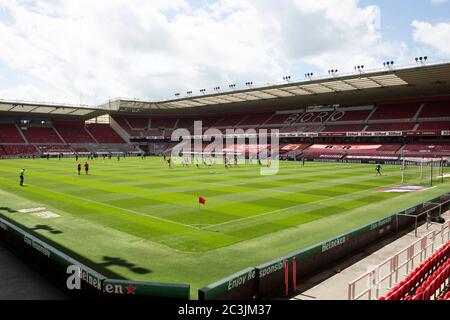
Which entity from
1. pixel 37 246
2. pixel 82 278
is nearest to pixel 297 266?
pixel 82 278

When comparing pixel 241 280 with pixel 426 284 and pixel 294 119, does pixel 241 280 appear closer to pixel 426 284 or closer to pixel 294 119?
pixel 426 284

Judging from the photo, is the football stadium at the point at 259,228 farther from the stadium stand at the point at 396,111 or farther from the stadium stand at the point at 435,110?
the stadium stand at the point at 396,111

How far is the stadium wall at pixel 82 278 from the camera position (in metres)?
8.12

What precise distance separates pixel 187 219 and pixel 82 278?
30.2 ft

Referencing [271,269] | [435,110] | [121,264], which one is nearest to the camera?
[271,269]

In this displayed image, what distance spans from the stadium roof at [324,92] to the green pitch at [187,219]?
28140 millimetres

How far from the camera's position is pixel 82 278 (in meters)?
9.37

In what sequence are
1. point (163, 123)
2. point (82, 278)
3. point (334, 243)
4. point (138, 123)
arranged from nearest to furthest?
point (82, 278)
point (334, 243)
point (138, 123)
point (163, 123)

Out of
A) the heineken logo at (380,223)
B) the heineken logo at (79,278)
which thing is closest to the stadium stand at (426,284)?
the heineken logo at (380,223)

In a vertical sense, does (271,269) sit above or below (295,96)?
below

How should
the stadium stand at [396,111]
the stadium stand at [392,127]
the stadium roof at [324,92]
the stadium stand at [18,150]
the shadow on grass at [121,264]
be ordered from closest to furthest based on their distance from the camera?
1. the shadow on grass at [121,264]
2. the stadium roof at [324,92]
3. the stadium stand at [392,127]
4. the stadium stand at [396,111]
5. the stadium stand at [18,150]

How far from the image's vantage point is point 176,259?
1264cm

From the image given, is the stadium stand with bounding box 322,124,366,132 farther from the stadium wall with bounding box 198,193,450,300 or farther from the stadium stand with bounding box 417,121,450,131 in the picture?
the stadium wall with bounding box 198,193,450,300
